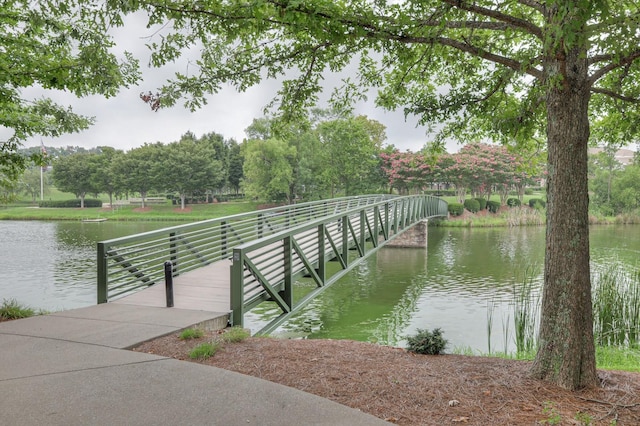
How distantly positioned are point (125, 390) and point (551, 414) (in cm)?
325

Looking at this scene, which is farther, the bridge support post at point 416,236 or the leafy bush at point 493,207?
the leafy bush at point 493,207

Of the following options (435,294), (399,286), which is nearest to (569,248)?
(435,294)

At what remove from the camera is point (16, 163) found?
25.6ft

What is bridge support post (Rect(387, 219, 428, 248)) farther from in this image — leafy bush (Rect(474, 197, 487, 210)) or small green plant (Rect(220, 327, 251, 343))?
small green plant (Rect(220, 327, 251, 343))

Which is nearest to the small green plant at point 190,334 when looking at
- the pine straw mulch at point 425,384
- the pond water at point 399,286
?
the pine straw mulch at point 425,384

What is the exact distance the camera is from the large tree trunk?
3.93 meters

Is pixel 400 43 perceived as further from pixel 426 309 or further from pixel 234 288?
pixel 426 309

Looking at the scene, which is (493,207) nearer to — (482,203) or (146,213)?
(482,203)

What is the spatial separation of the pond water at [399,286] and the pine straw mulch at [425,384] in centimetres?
449

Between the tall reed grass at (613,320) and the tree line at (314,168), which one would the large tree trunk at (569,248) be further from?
the tree line at (314,168)

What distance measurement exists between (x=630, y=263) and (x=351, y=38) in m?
18.8

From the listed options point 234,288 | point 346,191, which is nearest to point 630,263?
point 234,288

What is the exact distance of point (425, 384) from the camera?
3793 mm

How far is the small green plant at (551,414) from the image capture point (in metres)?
3.12
